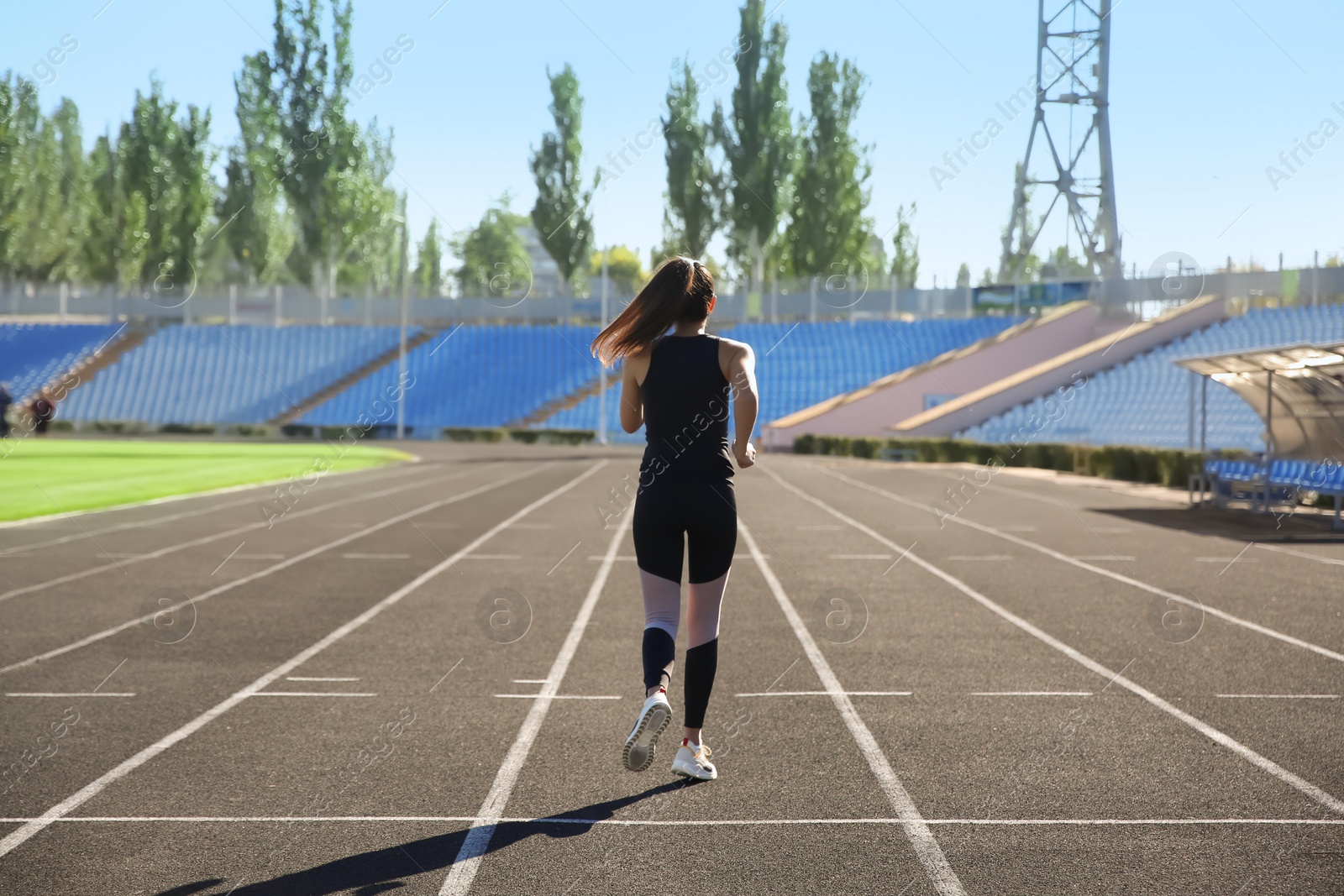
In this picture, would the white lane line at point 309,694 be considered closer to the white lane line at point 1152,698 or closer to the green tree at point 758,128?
the white lane line at point 1152,698

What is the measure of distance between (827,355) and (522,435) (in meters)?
14.8

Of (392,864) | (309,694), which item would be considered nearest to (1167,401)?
(309,694)

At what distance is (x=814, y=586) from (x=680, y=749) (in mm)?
5939

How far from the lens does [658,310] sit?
178 inches

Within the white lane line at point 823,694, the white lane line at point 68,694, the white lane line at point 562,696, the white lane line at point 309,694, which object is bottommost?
the white lane line at point 68,694

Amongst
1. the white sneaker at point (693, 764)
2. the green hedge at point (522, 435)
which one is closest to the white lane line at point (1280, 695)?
the white sneaker at point (693, 764)

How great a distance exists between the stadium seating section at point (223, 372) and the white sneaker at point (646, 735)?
5725cm

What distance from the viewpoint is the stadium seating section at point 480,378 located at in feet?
183

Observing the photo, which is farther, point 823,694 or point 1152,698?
point 823,694

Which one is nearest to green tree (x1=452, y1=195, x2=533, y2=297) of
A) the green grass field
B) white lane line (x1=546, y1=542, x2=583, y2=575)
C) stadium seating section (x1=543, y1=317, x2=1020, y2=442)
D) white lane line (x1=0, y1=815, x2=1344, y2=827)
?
stadium seating section (x1=543, y1=317, x2=1020, y2=442)

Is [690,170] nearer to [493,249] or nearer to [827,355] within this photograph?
[827,355]

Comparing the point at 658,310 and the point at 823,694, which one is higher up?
the point at 658,310

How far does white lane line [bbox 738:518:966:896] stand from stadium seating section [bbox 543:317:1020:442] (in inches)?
1676

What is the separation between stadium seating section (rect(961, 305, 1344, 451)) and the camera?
108 feet
